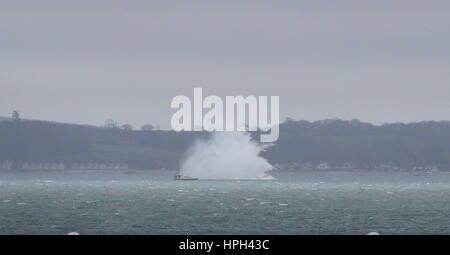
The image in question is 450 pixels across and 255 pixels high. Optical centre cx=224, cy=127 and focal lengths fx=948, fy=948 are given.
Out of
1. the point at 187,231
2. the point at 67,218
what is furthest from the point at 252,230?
the point at 67,218

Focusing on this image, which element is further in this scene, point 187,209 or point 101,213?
point 187,209

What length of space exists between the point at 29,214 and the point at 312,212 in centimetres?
3025
